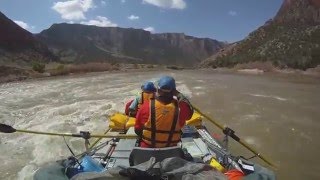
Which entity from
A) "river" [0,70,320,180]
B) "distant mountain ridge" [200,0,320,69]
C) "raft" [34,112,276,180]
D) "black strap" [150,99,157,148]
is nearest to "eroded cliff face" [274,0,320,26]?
"distant mountain ridge" [200,0,320,69]

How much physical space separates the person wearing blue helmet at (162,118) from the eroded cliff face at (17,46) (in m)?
56.2

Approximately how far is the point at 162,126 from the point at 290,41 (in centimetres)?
4475

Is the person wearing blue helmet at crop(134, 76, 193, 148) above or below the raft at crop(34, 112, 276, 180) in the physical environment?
above

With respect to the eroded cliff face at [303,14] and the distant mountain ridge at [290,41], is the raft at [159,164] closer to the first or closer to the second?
the distant mountain ridge at [290,41]

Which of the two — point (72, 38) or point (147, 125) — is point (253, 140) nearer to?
point (147, 125)

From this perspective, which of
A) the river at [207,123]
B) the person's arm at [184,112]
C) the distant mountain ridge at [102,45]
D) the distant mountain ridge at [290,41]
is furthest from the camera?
the distant mountain ridge at [102,45]

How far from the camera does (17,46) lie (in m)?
74.3

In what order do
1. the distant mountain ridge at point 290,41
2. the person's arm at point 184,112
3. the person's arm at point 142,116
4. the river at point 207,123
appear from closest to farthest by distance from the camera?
1. the person's arm at point 142,116
2. the person's arm at point 184,112
3. the river at point 207,123
4. the distant mountain ridge at point 290,41

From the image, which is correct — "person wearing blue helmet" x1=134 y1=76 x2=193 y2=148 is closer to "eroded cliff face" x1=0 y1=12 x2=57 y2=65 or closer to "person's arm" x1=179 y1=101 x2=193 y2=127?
"person's arm" x1=179 y1=101 x2=193 y2=127

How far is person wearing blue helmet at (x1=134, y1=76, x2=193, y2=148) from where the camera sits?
5.72 meters

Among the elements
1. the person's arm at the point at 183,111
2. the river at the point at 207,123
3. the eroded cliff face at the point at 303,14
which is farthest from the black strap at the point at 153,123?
the eroded cliff face at the point at 303,14

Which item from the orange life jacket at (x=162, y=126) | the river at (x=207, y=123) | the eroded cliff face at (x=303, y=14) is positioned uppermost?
the eroded cliff face at (x=303, y=14)

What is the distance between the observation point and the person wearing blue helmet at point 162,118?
572 cm

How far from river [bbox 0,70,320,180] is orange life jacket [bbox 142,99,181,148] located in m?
3.94
